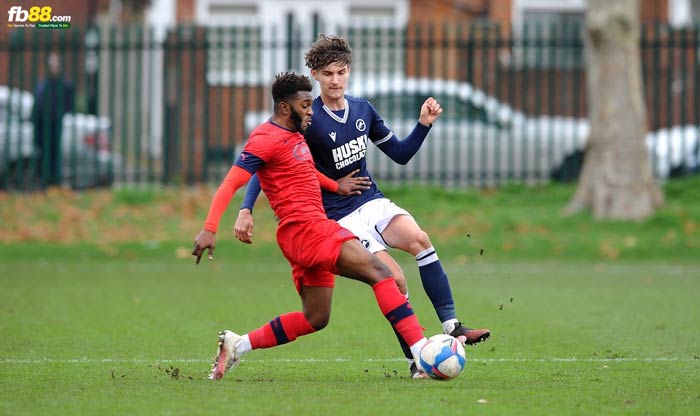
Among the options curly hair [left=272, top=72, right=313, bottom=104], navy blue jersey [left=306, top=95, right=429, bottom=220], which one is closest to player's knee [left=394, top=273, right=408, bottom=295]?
navy blue jersey [left=306, top=95, right=429, bottom=220]

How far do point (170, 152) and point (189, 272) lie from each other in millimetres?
5837

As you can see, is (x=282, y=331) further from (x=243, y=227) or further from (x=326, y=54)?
(x=326, y=54)

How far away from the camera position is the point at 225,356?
7926 mm

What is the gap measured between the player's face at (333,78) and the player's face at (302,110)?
0.38 meters

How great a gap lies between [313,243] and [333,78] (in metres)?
1.16

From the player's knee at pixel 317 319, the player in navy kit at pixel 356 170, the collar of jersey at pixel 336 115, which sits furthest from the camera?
the collar of jersey at pixel 336 115

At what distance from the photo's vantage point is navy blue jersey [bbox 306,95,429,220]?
8289mm

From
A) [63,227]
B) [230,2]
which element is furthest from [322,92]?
[230,2]

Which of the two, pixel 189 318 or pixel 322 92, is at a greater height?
pixel 322 92

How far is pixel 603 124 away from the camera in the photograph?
65.3ft

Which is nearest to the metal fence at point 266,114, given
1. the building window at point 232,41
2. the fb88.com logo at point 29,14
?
the building window at point 232,41

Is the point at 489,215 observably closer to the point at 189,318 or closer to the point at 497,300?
the point at 497,300

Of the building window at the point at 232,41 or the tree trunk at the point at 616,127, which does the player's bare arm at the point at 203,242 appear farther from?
the building window at the point at 232,41

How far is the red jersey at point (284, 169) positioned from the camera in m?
7.74
